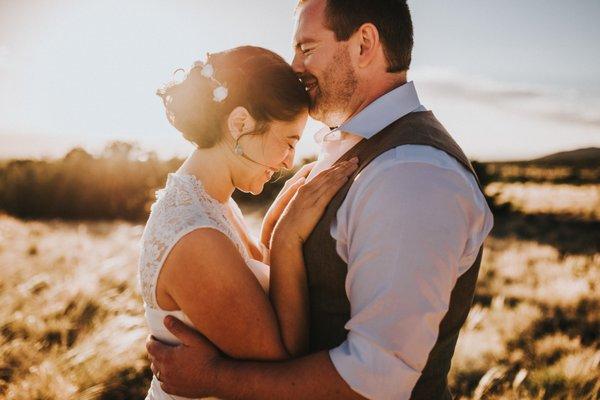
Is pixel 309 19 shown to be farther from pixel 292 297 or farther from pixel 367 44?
pixel 292 297

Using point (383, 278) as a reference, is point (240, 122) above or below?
above

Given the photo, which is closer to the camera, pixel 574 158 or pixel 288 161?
pixel 288 161

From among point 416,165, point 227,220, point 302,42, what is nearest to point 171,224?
point 227,220

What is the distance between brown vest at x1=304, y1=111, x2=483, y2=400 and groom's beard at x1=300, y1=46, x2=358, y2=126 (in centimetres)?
53

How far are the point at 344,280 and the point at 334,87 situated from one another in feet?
3.44

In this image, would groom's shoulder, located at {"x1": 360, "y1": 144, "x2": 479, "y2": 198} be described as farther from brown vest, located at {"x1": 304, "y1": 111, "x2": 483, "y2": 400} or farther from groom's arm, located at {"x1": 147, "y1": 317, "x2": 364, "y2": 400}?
groom's arm, located at {"x1": 147, "y1": 317, "x2": 364, "y2": 400}

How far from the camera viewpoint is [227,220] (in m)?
1.99

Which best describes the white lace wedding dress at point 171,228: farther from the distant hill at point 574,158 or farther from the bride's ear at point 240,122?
the distant hill at point 574,158

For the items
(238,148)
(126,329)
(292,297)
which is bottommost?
(126,329)

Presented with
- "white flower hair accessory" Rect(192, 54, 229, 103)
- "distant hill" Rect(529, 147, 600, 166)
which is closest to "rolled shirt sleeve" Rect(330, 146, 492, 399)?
"white flower hair accessory" Rect(192, 54, 229, 103)

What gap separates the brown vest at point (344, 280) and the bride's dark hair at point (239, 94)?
0.45m

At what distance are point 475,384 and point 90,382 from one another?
3636mm

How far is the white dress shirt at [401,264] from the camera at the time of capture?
4.54 feet

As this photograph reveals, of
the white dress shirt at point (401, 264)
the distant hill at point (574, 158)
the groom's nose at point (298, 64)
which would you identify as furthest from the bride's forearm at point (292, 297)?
the distant hill at point (574, 158)
